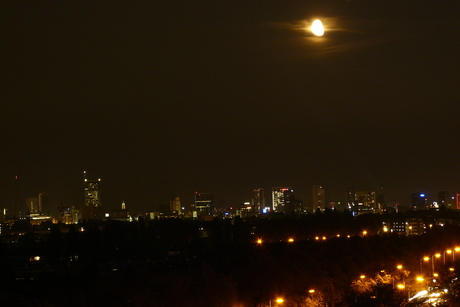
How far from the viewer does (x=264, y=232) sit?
3741 centimetres

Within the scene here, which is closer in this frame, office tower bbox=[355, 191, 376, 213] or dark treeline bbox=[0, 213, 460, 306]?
dark treeline bbox=[0, 213, 460, 306]

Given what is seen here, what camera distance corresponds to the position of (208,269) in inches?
663

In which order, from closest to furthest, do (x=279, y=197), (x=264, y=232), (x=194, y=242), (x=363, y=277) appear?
1. (x=363, y=277)
2. (x=194, y=242)
3. (x=264, y=232)
4. (x=279, y=197)

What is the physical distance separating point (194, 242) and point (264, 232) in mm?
4693

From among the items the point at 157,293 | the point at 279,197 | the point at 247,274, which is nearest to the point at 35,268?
the point at 247,274

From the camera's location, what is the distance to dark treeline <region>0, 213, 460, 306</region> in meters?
14.1

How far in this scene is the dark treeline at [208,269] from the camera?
14.1 metres

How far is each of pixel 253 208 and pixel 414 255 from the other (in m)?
86.0

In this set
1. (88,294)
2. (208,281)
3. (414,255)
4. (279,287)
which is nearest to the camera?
(88,294)

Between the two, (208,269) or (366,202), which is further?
(366,202)

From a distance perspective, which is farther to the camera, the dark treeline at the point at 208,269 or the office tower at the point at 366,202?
the office tower at the point at 366,202

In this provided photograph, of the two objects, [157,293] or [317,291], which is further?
[317,291]

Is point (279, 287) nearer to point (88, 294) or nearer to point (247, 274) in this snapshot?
point (247, 274)

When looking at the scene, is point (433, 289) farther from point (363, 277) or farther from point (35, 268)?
point (35, 268)
